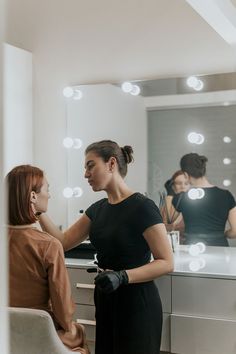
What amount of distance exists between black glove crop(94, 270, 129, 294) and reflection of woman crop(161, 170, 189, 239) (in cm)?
77

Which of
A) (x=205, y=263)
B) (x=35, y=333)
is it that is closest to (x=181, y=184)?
(x=205, y=263)

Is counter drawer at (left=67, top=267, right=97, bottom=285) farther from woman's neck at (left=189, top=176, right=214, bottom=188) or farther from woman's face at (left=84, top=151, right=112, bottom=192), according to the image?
woman's neck at (left=189, top=176, right=214, bottom=188)

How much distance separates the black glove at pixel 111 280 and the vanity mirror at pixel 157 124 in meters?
0.83

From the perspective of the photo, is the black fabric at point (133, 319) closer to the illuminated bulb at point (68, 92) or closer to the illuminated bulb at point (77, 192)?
the illuminated bulb at point (77, 192)

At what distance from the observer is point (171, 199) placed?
6.82ft

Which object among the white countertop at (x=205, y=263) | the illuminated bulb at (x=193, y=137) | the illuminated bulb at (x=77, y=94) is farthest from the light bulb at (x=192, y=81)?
the white countertop at (x=205, y=263)

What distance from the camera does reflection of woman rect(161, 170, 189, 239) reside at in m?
2.05

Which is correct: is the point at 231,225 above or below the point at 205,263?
above

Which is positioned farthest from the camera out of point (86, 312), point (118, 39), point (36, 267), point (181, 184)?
point (118, 39)

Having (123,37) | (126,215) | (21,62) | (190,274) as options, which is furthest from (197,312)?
(21,62)

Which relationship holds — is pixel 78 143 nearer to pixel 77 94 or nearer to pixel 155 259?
pixel 77 94

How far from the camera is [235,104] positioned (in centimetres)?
199

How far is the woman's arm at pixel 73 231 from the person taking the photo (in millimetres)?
1571

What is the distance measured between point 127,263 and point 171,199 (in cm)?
72
